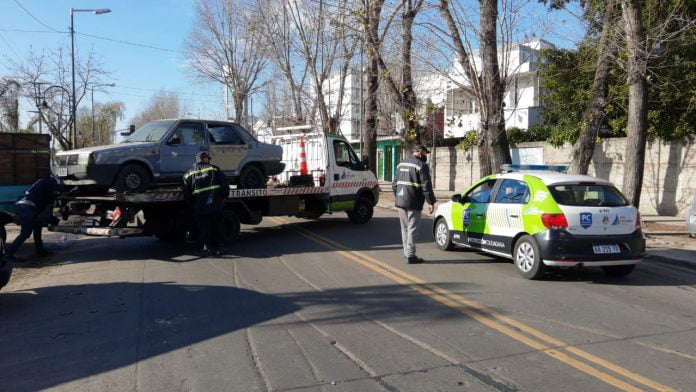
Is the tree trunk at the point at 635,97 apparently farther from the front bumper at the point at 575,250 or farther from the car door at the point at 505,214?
the front bumper at the point at 575,250

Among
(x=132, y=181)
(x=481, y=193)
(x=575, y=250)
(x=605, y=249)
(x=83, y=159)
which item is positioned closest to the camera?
(x=575, y=250)

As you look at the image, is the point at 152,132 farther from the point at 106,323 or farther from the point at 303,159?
the point at 106,323

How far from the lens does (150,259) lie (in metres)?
9.46

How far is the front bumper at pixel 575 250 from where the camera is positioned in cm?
742

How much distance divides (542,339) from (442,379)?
1461mm

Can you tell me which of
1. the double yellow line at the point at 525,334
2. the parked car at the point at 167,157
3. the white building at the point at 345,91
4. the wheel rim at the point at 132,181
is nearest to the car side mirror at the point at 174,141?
the parked car at the point at 167,157

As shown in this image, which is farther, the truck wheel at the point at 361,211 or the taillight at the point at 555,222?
the truck wheel at the point at 361,211

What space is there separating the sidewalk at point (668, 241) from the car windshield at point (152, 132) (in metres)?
9.26

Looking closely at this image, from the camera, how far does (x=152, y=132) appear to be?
10266mm

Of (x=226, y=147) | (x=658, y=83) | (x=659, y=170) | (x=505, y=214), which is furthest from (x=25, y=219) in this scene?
(x=658, y=83)

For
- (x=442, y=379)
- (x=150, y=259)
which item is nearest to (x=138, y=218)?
(x=150, y=259)

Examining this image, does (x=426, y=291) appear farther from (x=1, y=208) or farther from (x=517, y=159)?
(x=517, y=159)

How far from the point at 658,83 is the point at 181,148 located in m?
13.7

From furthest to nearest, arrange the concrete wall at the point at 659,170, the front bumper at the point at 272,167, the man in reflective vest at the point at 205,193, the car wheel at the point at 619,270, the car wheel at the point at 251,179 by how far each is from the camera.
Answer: the concrete wall at the point at 659,170 < the front bumper at the point at 272,167 < the car wheel at the point at 251,179 < the man in reflective vest at the point at 205,193 < the car wheel at the point at 619,270
